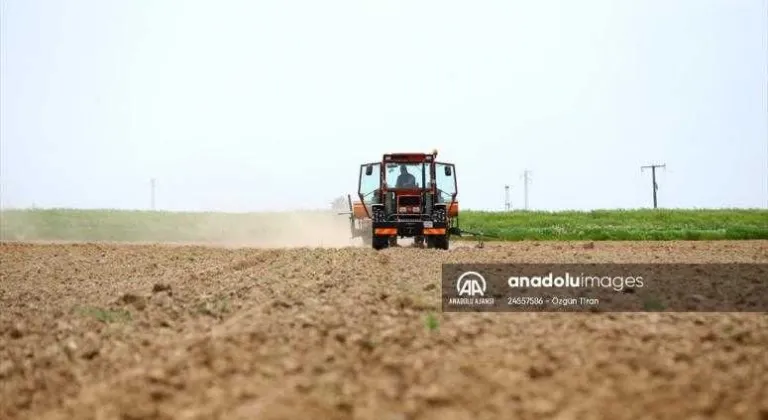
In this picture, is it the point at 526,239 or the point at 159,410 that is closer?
the point at 159,410

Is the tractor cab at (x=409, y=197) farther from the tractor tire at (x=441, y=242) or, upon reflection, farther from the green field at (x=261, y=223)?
the green field at (x=261, y=223)

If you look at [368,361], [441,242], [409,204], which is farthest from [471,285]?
[409,204]

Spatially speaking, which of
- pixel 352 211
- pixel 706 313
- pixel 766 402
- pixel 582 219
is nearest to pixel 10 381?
pixel 766 402

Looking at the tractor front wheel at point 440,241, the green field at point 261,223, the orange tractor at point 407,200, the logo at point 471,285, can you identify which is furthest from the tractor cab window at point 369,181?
the green field at point 261,223

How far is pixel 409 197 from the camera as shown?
23.4 metres

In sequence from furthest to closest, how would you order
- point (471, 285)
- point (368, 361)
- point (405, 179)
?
point (405, 179) < point (471, 285) < point (368, 361)

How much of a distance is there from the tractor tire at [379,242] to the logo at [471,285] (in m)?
10.9

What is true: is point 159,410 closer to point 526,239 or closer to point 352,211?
point 352,211

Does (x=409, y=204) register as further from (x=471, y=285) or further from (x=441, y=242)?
(x=471, y=285)

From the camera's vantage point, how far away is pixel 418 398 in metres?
5.19

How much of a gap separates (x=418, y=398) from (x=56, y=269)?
578 inches

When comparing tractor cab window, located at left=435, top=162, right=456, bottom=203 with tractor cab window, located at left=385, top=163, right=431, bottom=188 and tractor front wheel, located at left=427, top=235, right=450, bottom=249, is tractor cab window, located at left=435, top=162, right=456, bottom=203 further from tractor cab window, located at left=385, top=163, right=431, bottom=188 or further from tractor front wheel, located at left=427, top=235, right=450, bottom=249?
tractor front wheel, located at left=427, top=235, right=450, bottom=249

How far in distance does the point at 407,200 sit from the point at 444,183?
1.09 m

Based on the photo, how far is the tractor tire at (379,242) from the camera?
900 inches
